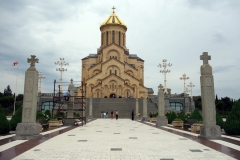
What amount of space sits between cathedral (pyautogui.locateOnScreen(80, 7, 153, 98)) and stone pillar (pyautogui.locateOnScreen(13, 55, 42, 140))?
1354 inches

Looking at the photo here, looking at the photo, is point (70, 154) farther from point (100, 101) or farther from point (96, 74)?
A: point (96, 74)

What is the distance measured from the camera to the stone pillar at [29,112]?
27.7 feet

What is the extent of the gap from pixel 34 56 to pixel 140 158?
642 cm

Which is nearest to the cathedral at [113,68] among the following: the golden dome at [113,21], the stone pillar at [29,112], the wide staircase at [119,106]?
the golden dome at [113,21]

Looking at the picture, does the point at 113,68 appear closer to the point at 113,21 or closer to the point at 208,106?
the point at 113,21

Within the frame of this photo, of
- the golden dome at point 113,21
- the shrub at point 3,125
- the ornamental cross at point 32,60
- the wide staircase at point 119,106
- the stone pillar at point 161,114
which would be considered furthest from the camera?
the golden dome at point 113,21

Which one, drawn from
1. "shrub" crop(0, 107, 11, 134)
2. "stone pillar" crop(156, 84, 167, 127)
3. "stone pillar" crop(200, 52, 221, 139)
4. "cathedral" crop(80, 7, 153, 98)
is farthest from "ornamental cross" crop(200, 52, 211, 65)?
"cathedral" crop(80, 7, 153, 98)

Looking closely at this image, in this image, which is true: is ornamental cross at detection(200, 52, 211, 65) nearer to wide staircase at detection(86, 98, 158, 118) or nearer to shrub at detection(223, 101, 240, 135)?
shrub at detection(223, 101, 240, 135)

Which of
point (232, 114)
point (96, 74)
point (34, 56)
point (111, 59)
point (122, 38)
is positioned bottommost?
point (232, 114)

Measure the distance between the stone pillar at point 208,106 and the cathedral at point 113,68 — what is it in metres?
33.8

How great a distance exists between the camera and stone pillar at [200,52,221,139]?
872 centimetres

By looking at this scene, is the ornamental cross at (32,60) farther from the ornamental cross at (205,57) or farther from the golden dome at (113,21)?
the golden dome at (113,21)

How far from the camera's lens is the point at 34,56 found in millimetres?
9422

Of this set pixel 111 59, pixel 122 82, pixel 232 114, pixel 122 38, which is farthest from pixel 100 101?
pixel 232 114
